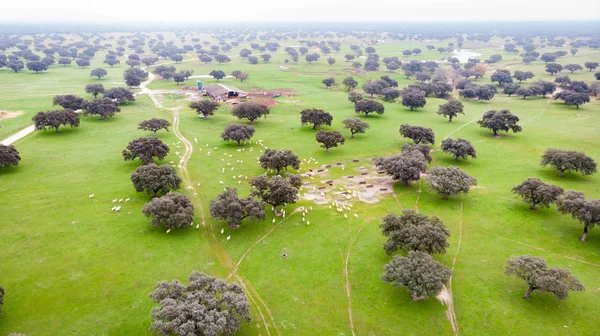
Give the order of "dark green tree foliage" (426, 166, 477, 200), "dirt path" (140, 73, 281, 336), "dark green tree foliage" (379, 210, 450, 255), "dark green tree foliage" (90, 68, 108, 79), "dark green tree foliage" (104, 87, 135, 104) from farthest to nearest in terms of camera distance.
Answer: "dark green tree foliage" (90, 68, 108, 79) < "dark green tree foliage" (104, 87, 135, 104) < "dark green tree foliage" (426, 166, 477, 200) < "dark green tree foliage" (379, 210, 450, 255) < "dirt path" (140, 73, 281, 336)

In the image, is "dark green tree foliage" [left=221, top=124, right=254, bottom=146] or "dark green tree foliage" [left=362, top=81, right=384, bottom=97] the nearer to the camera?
"dark green tree foliage" [left=221, top=124, right=254, bottom=146]

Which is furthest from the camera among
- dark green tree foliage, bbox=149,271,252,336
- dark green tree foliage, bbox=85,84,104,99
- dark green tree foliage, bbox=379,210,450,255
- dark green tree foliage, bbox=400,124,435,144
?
dark green tree foliage, bbox=85,84,104,99

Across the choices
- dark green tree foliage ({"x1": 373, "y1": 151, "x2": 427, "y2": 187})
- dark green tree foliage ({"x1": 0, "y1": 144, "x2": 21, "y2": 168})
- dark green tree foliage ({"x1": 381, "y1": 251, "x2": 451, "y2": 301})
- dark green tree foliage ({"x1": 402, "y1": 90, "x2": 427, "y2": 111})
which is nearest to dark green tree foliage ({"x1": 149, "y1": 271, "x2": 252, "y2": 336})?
dark green tree foliage ({"x1": 381, "y1": 251, "x2": 451, "y2": 301})

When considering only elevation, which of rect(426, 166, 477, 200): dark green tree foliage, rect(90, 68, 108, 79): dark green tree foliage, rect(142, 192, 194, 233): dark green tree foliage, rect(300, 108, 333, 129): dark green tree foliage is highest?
rect(90, 68, 108, 79): dark green tree foliage

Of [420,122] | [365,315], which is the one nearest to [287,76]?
[420,122]

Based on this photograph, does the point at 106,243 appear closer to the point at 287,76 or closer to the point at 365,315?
the point at 365,315

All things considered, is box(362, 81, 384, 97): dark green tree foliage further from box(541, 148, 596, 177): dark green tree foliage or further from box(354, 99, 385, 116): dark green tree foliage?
box(541, 148, 596, 177): dark green tree foliage
